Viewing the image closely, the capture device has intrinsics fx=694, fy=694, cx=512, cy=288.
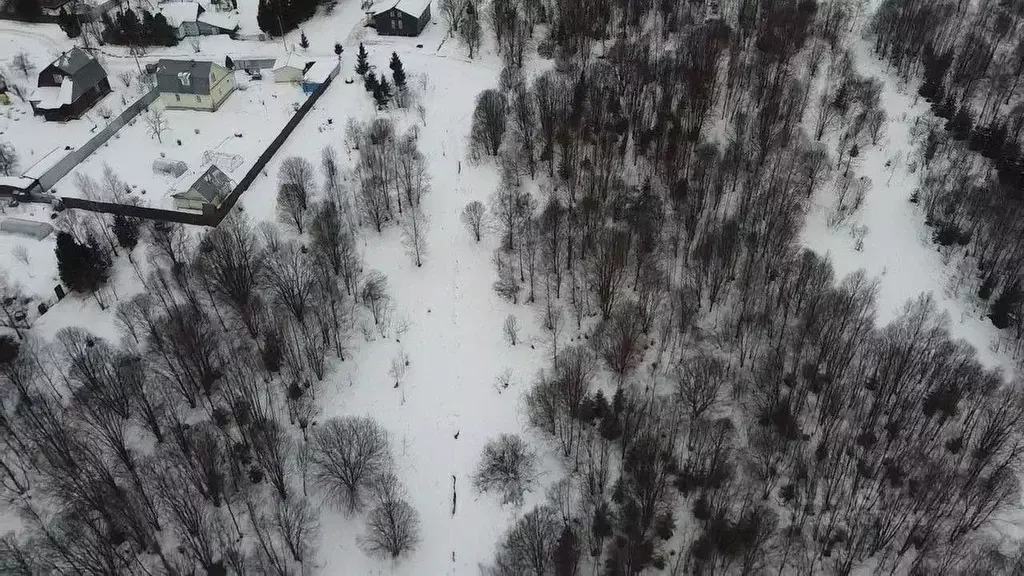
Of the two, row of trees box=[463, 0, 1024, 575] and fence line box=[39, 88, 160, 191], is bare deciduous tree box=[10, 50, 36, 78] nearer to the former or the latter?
fence line box=[39, 88, 160, 191]

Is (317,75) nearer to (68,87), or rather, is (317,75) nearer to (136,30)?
(68,87)

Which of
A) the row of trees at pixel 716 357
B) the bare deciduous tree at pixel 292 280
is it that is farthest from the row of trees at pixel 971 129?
the bare deciduous tree at pixel 292 280

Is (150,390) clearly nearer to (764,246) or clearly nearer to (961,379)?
(764,246)

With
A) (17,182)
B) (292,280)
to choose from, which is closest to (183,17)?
(17,182)

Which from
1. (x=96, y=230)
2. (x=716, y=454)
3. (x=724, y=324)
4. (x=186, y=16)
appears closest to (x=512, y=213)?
(x=724, y=324)

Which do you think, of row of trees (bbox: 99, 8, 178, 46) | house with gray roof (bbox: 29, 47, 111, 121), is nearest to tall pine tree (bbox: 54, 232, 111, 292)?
house with gray roof (bbox: 29, 47, 111, 121)

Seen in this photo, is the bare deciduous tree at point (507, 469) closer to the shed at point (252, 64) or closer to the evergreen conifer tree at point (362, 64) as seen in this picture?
the evergreen conifer tree at point (362, 64)
